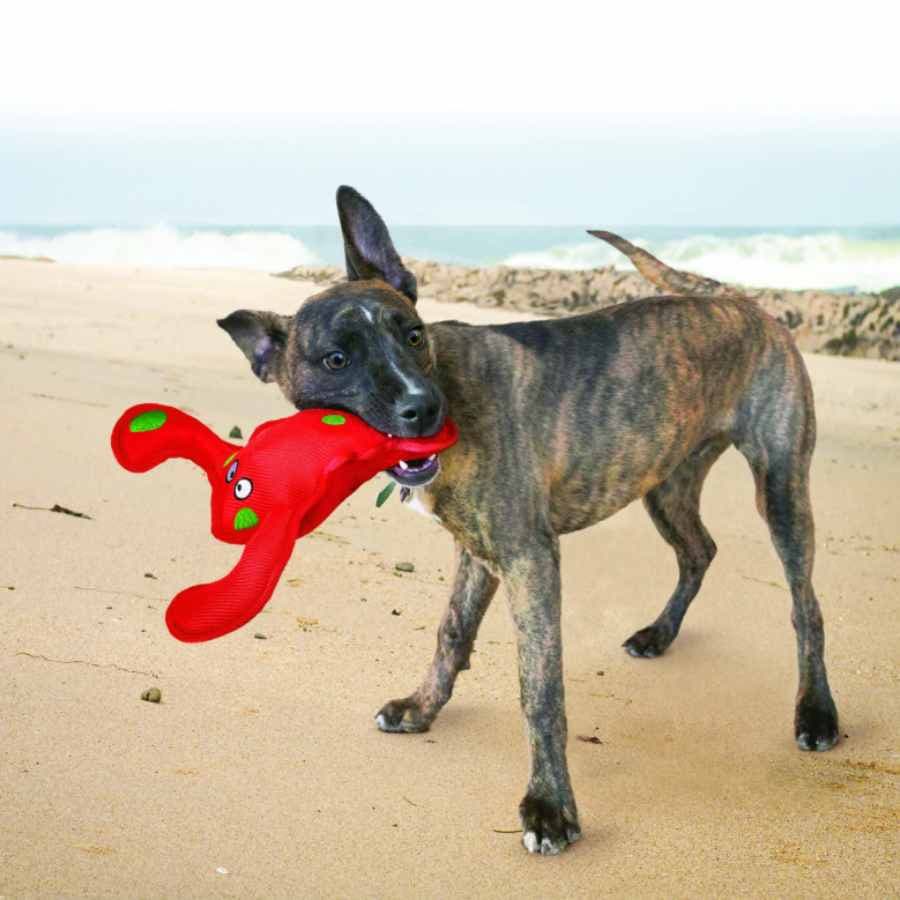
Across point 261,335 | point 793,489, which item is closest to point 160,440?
point 261,335

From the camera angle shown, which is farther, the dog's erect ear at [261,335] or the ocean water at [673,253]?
the ocean water at [673,253]

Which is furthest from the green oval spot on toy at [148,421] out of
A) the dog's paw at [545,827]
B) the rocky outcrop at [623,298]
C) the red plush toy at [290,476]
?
the rocky outcrop at [623,298]

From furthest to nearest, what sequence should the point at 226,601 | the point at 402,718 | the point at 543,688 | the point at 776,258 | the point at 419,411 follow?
the point at 776,258, the point at 402,718, the point at 543,688, the point at 419,411, the point at 226,601

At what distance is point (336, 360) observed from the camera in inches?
138

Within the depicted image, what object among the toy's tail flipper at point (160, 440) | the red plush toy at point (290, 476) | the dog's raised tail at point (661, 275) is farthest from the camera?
the dog's raised tail at point (661, 275)

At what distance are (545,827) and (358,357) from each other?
1.26 metres

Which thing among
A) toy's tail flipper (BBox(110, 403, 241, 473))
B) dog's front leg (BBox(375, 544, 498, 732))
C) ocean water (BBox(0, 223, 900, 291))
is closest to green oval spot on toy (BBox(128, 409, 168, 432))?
toy's tail flipper (BBox(110, 403, 241, 473))

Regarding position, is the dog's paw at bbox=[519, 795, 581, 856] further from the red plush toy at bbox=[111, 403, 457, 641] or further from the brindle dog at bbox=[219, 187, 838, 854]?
the red plush toy at bbox=[111, 403, 457, 641]

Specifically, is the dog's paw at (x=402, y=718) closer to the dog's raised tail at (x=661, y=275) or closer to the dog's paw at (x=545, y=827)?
the dog's paw at (x=545, y=827)

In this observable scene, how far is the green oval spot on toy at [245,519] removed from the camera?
11.3 ft

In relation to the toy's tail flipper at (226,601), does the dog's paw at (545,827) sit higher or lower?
lower

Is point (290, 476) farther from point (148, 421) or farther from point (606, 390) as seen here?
point (606, 390)

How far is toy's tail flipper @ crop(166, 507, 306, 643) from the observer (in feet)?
10.2

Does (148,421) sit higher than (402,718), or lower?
higher
